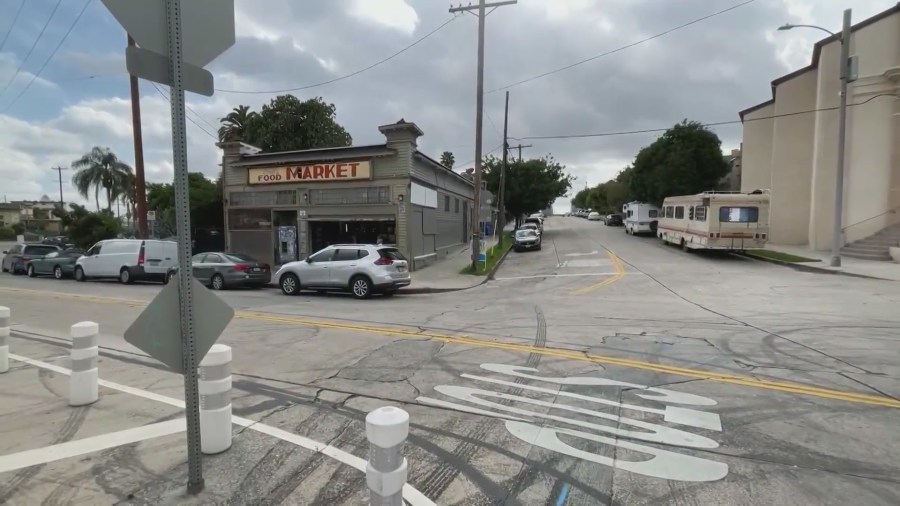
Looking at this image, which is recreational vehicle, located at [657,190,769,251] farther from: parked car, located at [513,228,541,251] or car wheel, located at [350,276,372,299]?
car wheel, located at [350,276,372,299]

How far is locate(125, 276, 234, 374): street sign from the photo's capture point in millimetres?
2881

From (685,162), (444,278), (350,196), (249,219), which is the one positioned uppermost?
(685,162)

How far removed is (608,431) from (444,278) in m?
14.9

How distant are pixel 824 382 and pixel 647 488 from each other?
3.69 metres

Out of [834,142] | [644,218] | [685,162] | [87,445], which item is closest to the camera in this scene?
[87,445]

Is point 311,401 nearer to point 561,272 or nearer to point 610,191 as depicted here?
point 561,272

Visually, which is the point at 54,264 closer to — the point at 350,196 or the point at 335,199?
the point at 335,199

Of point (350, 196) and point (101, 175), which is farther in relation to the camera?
point (101, 175)

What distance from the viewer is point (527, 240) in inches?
1169

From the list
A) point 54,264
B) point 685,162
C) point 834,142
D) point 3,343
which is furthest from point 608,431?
point 685,162

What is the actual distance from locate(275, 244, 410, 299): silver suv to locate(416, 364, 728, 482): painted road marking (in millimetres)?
8835

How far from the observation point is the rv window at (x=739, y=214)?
808 inches

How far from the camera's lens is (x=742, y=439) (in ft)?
13.1

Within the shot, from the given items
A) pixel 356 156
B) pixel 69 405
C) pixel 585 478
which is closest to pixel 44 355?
pixel 69 405
